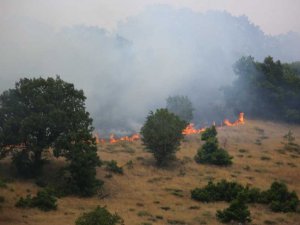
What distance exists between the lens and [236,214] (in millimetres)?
32500

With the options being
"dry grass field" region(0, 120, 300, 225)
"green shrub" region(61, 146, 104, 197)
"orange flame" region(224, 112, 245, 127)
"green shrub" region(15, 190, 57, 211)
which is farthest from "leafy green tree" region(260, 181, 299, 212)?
"orange flame" region(224, 112, 245, 127)

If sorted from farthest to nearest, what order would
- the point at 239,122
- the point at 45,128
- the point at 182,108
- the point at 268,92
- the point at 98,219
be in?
the point at 268,92, the point at 239,122, the point at 182,108, the point at 45,128, the point at 98,219

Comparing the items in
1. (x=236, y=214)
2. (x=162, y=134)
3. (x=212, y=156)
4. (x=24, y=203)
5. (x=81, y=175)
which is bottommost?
(x=236, y=214)

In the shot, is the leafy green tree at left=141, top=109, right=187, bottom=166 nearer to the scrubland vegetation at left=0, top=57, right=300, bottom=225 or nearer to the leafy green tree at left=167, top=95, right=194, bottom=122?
the scrubland vegetation at left=0, top=57, right=300, bottom=225

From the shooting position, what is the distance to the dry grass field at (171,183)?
33.3 meters

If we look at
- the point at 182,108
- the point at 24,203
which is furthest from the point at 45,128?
the point at 182,108

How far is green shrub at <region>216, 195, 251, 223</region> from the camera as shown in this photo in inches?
1281

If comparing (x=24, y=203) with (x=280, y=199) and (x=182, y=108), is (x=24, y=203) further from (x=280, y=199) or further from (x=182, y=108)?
(x=182, y=108)

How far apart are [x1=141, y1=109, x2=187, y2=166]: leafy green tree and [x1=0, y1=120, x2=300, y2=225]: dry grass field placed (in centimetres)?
221

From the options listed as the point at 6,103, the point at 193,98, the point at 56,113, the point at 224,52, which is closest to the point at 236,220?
the point at 56,113

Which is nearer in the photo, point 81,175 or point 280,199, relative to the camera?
point 280,199

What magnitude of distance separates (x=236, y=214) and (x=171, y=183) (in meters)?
16.6

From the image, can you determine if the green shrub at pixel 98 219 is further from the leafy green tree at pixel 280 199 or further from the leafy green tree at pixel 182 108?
the leafy green tree at pixel 182 108

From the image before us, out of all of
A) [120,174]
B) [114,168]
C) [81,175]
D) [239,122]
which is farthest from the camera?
[239,122]
